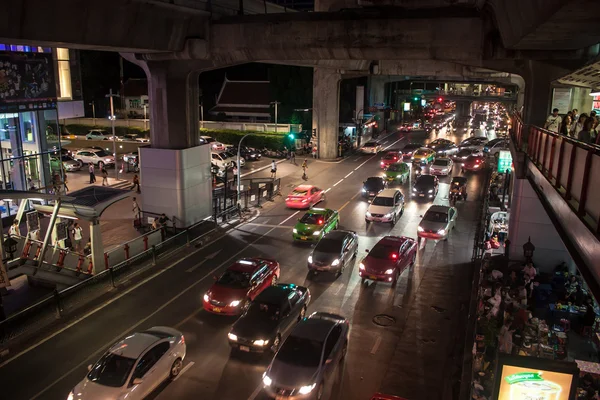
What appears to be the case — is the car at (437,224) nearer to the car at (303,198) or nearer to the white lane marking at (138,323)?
the car at (303,198)

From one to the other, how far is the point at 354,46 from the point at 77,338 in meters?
16.2

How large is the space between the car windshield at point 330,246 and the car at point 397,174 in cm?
1852

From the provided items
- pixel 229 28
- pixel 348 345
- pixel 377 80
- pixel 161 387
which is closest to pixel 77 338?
pixel 161 387

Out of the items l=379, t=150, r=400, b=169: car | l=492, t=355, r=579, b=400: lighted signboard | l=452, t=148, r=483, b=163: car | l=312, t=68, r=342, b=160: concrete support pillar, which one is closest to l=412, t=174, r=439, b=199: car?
l=379, t=150, r=400, b=169: car

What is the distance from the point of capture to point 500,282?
17.8 m

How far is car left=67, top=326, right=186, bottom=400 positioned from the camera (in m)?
12.0

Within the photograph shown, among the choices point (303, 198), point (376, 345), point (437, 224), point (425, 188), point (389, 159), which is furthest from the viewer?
point (389, 159)

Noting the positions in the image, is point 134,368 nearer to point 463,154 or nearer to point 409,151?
point 463,154

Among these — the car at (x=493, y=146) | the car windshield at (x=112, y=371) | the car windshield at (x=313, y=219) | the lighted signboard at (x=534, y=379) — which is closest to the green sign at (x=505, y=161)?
the car windshield at (x=313, y=219)

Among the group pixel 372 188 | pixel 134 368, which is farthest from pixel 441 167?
A: pixel 134 368

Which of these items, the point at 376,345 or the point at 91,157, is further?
the point at 91,157

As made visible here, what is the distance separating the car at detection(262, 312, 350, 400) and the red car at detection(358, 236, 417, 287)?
538 centimetres

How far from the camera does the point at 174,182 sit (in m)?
26.7

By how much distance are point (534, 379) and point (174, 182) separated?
69.4ft
